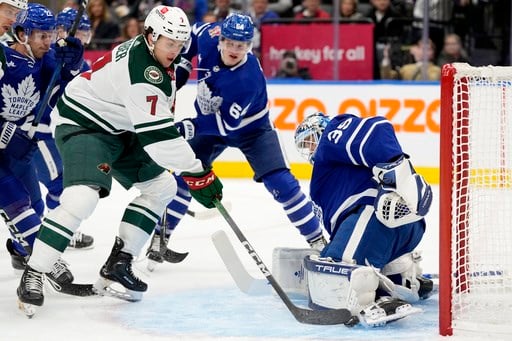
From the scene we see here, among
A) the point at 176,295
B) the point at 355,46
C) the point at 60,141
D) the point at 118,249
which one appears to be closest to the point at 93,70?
the point at 60,141

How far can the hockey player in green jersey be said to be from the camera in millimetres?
3387

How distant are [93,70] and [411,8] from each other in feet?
12.8

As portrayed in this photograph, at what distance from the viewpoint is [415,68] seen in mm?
7039

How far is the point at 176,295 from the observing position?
387 centimetres

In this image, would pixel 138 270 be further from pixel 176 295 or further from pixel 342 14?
pixel 342 14

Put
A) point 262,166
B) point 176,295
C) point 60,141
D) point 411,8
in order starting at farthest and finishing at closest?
1. point 411,8
2. point 262,166
3. point 176,295
4. point 60,141

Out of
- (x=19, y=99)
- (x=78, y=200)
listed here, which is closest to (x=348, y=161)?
(x=78, y=200)

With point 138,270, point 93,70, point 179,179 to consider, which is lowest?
point 138,270

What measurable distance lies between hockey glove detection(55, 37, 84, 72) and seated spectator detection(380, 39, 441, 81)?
3229 millimetres

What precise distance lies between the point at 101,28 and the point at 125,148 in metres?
4.23

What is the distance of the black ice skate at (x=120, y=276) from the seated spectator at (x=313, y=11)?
3.88 m

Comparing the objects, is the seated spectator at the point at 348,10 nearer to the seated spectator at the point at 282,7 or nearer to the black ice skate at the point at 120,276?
the seated spectator at the point at 282,7

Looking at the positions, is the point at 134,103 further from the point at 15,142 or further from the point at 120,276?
the point at 15,142

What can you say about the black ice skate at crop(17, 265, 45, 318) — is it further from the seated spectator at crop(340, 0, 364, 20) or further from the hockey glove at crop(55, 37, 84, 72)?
the seated spectator at crop(340, 0, 364, 20)
